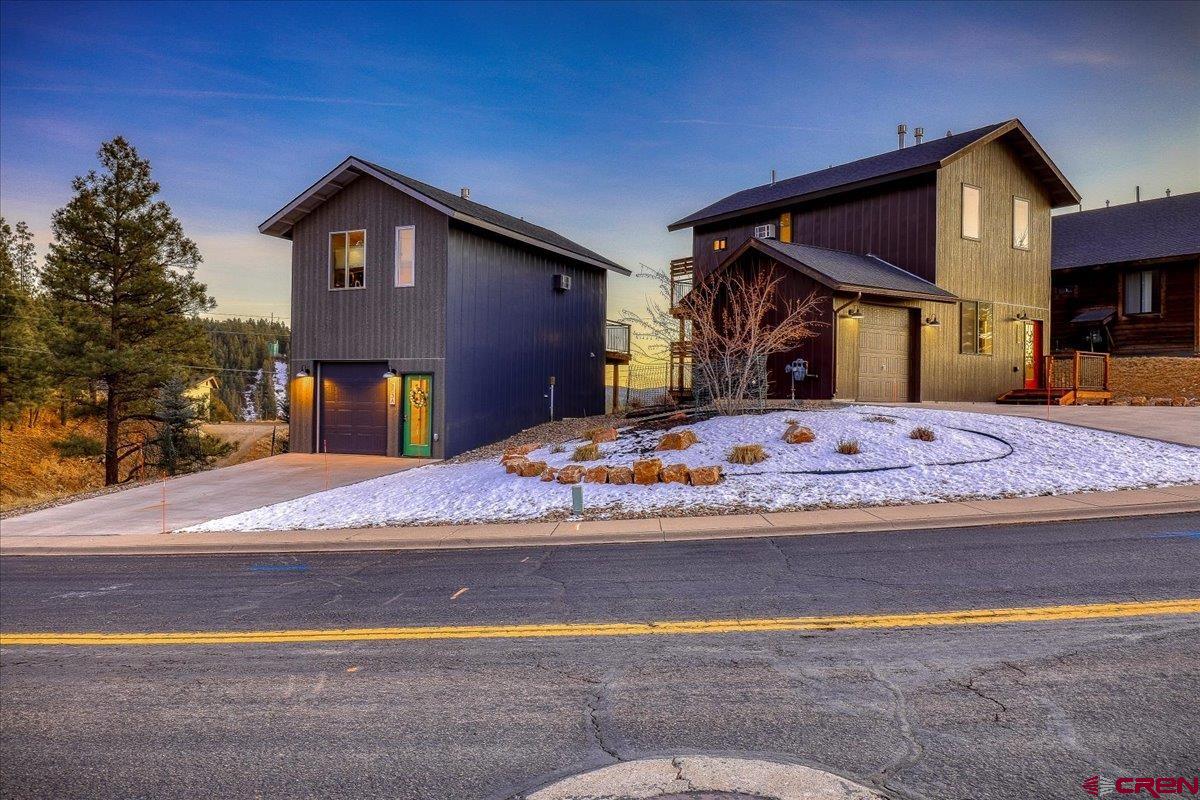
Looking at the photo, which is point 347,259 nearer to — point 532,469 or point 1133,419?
point 532,469

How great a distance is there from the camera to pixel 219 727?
3.77m

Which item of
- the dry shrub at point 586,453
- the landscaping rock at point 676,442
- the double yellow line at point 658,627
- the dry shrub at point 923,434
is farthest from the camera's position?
the dry shrub at point 586,453

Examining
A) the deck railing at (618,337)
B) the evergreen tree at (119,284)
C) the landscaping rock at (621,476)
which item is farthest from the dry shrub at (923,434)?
the evergreen tree at (119,284)

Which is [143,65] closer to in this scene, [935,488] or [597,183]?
[597,183]

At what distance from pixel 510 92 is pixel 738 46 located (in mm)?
8427

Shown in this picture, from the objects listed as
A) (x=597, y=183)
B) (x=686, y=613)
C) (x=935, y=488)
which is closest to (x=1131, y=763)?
(x=686, y=613)

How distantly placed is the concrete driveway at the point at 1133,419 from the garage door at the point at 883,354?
1.62 meters

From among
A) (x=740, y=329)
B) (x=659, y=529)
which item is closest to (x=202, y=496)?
(x=659, y=529)

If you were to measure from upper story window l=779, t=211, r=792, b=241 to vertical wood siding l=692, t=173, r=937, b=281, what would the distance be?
0.15m

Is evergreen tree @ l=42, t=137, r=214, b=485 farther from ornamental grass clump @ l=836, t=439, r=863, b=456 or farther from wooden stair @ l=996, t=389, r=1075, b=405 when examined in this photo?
wooden stair @ l=996, t=389, r=1075, b=405

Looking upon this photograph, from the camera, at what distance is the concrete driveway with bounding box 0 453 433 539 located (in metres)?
11.5

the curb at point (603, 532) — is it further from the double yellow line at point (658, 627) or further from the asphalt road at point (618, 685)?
the double yellow line at point (658, 627)

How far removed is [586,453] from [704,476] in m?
2.99

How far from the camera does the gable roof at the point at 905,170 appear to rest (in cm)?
2153
